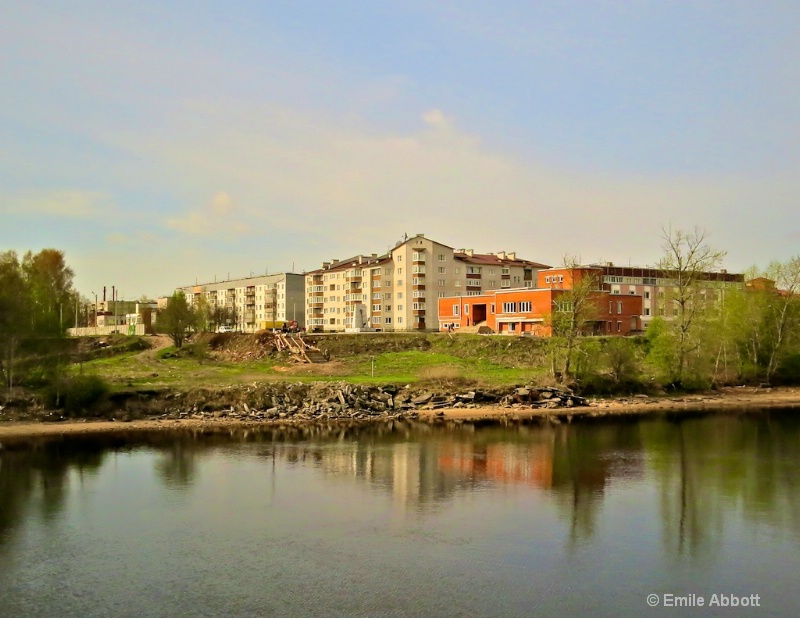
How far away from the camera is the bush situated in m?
43.8

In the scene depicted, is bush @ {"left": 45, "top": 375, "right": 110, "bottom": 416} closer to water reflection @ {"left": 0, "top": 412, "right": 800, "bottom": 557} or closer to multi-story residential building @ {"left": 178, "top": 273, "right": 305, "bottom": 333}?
water reflection @ {"left": 0, "top": 412, "right": 800, "bottom": 557}

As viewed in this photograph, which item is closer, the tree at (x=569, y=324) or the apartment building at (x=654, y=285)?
the tree at (x=569, y=324)

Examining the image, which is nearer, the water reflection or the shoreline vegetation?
the water reflection

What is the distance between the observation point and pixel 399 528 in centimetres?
2217

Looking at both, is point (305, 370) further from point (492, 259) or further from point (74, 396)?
point (492, 259)

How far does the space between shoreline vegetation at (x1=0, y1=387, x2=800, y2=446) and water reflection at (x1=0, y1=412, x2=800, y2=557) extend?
198cm

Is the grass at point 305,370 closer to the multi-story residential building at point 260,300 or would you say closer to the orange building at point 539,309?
the orange building at point 539,309

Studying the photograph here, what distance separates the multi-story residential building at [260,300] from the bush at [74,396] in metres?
76.9

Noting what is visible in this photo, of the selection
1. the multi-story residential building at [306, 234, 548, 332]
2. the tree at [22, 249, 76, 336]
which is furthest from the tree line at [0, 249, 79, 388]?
the multi-story residential building at [306, 234, 548, 332]

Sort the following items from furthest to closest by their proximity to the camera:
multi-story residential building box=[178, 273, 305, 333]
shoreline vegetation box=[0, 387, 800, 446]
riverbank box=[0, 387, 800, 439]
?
1. multi-story residential building box=[178, 273, 305, 333]
2. shoreline vegetation box=[0, 387, 800, 446]
3. riverbank box=[0, 387, 800, 439]

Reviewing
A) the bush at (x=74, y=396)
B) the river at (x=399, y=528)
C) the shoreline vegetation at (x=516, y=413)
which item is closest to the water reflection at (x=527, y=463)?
the river at (x=399, y=528)

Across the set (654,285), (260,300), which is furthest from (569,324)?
(260,300)

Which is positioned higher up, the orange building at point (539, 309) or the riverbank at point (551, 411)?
the orange building at point (539, 309)

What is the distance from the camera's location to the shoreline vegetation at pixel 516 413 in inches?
1624
